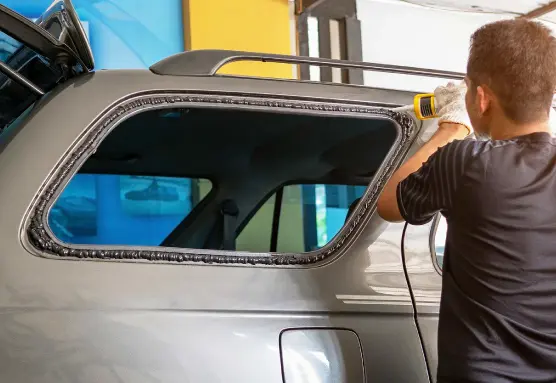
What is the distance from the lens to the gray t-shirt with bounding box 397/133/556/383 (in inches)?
44.8

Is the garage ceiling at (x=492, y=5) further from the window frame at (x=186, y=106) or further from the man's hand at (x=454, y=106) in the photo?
the man's hand at (x=454, y=106)

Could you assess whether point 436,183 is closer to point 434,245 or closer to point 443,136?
point 443,136

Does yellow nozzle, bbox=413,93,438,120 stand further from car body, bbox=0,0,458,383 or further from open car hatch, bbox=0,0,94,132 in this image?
open car hatch, bbox=0,0,94,132

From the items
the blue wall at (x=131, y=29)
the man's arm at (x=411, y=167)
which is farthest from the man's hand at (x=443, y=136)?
the blue wall at (x=131, y=29)

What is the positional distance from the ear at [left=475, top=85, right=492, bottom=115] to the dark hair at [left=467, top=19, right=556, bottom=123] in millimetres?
15

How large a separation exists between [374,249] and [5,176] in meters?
0.83

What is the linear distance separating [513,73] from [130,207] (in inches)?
93.0

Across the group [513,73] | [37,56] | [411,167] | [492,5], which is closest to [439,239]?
[411,167]

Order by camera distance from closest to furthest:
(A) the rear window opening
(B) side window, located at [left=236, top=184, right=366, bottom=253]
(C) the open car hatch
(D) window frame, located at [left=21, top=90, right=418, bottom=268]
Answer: (D) window frame, located at [left=21, top=90, right=418, bottom=268], (C) the open car hatch, (A) the rear window opening, (B) side window, located at [left=236, top=184, right=366, bottom=253]

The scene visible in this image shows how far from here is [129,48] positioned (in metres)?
3.59

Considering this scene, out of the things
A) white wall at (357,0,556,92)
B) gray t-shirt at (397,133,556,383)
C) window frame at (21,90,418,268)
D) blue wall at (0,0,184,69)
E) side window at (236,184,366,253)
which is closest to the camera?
gray t-shirt at (397,133,556,383)

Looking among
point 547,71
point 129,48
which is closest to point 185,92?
point 547,71

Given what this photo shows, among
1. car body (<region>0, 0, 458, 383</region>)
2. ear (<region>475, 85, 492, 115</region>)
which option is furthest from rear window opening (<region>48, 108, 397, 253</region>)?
ear (<region>475, 85, 492, 115</region>)

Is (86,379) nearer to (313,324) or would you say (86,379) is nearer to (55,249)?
(55,249)
